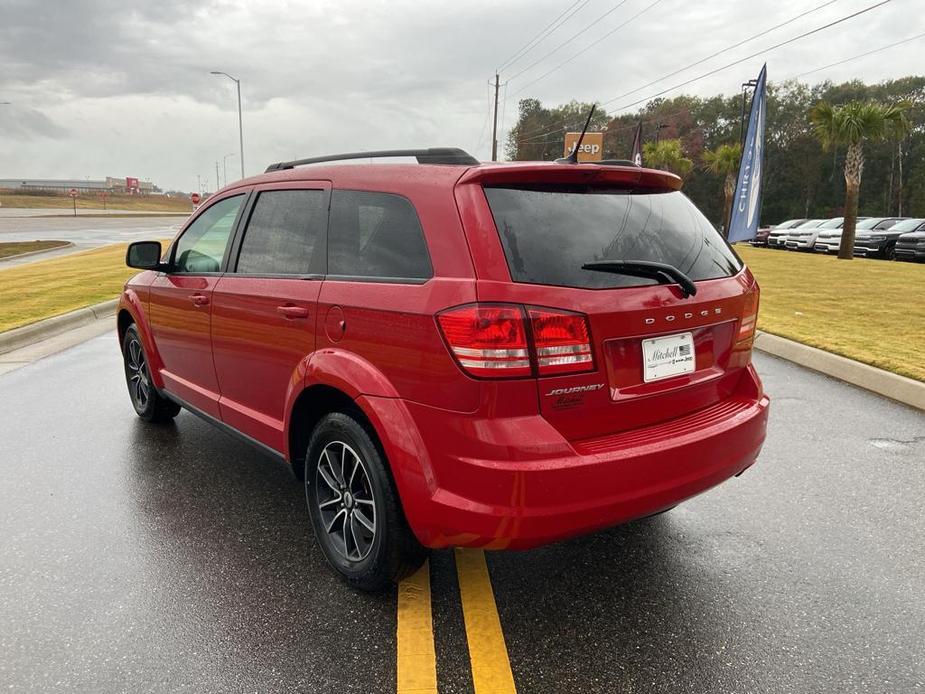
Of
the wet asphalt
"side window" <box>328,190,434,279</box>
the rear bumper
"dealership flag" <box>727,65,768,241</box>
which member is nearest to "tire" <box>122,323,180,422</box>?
the wet asphalt

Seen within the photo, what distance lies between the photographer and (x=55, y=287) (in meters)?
12.5

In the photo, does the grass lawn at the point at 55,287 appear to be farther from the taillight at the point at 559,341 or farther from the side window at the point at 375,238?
the taillight at the point at 559,341

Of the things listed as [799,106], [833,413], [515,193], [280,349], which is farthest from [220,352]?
[799,106]

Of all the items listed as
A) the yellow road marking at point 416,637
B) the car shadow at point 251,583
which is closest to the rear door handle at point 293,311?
the car shadow at point 251,583

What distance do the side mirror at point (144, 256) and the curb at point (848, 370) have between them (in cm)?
586

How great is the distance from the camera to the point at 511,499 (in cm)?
225

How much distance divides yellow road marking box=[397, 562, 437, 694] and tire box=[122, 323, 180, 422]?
2797 millimetres

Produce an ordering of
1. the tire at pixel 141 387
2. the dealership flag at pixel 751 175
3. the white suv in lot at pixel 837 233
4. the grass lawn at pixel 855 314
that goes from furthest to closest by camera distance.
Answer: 1. the white suv in lot at pixel 837 233
2. the dealership flag at pixel 751 175
3. the grass lawn at pixel 855 314
4. the tire at pixel 141 387

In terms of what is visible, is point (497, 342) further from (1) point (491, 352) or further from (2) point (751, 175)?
(2) point (751, 175)

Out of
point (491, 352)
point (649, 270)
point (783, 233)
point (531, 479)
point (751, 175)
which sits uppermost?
point (751, 175)

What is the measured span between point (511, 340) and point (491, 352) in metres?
0.08

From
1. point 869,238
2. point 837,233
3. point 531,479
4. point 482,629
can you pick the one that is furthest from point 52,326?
point 837,233

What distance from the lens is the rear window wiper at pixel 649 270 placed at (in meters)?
2.46

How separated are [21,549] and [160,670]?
1382 mm
